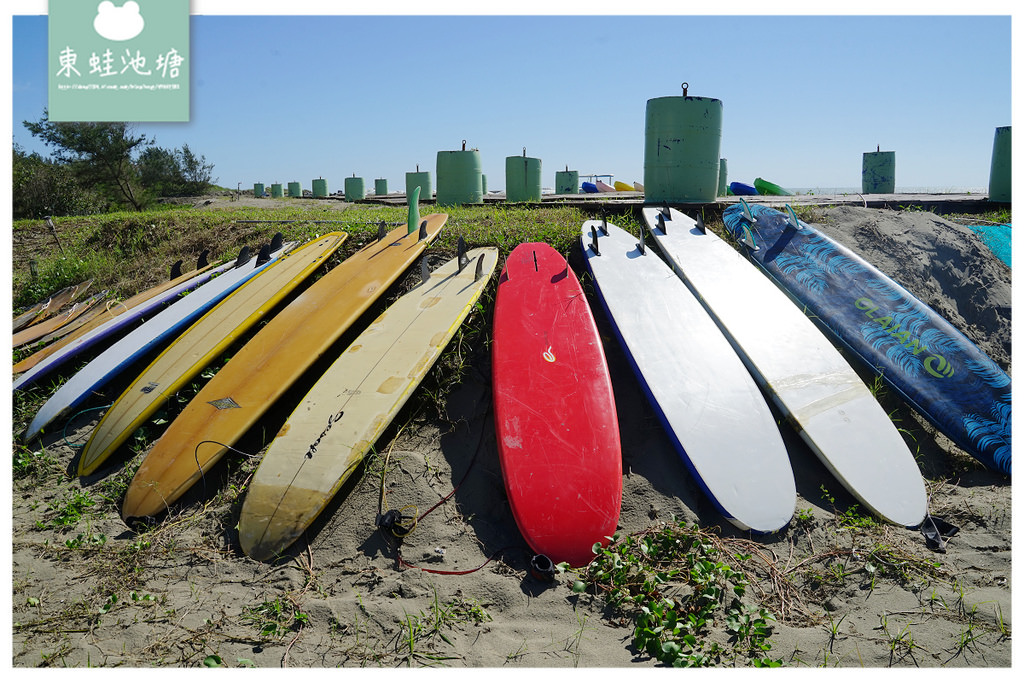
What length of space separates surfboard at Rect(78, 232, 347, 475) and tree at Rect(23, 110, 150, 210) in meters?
16.6

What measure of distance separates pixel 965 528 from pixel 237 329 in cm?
356

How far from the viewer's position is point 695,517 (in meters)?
2.45

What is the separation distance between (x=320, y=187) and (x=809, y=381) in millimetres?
26030

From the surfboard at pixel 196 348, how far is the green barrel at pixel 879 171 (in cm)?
1122

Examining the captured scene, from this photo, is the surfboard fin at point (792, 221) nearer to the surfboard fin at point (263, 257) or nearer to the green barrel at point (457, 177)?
the surfboard fin at point (263, 257)

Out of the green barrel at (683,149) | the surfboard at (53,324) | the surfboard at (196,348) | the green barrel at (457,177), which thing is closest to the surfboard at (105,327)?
the surfboard at (53,324)

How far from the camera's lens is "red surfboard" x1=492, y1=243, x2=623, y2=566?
2.32 metres

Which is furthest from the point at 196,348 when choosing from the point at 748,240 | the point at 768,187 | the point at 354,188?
the point at 354,188

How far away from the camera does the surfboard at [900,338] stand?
9.86 ft

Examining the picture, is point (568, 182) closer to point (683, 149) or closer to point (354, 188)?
point (354, 188)

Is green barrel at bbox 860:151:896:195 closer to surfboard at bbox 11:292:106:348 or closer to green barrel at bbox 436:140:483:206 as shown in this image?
green barrel at bbox 436:140:483:206

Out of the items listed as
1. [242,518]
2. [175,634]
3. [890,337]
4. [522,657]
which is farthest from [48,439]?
[890,337]

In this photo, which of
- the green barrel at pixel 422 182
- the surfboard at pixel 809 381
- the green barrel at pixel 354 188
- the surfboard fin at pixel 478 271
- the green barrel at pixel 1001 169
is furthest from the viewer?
the green barrel at pixel 354 188

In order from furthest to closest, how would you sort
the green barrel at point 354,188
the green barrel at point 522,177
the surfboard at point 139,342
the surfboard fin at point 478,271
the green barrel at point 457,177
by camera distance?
the green barrel at point 354,188
the green barrel at point 522,177
the green barrel at point 457,177
the surfboard fin at point 478,271
the surfboard at point 139,342
